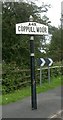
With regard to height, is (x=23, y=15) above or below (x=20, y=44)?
above

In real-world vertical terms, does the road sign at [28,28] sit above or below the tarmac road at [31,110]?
above

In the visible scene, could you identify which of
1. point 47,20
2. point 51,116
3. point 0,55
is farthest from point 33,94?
point 47,20

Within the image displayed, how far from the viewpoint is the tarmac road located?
962cm

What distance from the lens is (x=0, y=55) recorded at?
61.1 ft

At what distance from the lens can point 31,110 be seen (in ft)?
34.3

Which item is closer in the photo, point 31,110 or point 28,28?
point 31,110

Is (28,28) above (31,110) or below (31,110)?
above

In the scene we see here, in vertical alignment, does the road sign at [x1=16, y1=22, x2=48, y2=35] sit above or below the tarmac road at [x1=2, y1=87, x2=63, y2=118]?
above

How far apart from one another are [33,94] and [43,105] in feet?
2.48

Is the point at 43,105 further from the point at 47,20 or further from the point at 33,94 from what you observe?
the point at 47,20

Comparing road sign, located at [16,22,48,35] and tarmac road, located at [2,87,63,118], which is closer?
tarmac road, located at [2,87,63,118]

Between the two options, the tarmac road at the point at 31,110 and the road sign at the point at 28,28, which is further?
the road sign at the point at 28,28

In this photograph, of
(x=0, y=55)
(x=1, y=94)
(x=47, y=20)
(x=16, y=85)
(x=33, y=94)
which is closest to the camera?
(x=33, y=94)

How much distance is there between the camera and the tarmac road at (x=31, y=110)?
31.6ft
